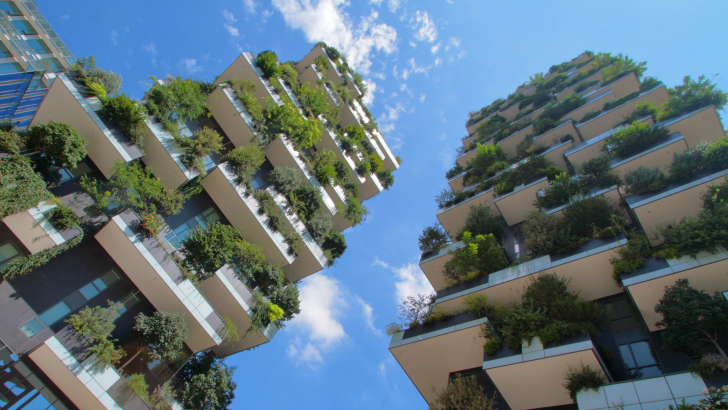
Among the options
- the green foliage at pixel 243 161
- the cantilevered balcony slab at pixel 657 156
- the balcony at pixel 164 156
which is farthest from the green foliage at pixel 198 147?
the cantilevered balcony slab at pixel 657 156

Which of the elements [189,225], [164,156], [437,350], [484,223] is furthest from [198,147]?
[484,223]

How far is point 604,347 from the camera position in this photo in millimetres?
11375

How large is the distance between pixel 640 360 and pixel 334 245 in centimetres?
1574

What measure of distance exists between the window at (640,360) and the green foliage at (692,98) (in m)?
13.3

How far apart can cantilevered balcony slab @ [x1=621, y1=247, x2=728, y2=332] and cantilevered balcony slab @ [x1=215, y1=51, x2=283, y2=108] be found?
21632 millimetres

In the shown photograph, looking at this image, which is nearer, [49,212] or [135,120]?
[49,212]

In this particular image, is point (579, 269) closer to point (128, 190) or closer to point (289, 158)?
point (289, 158)

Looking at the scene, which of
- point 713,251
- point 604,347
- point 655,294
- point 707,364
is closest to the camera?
point 707,364

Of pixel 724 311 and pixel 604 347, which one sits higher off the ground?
pixel 724 311

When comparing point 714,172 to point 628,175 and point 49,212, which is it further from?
point 49,212

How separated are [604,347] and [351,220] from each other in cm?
1568

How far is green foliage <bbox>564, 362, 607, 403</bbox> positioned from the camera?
9.27m

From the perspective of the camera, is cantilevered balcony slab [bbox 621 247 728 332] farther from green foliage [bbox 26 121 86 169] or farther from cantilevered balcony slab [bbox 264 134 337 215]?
green foliage [bbox 26 121 86 169]

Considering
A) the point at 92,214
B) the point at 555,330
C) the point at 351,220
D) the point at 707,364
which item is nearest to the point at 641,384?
the point at 707,364
